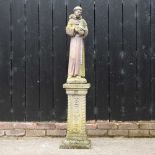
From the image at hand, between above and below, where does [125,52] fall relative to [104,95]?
above

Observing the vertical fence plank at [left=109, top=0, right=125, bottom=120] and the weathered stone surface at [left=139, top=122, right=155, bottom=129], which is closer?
the weathered stone surface at [left=139, top=122, right=155, bottom=129]

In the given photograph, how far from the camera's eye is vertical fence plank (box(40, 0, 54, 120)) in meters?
11.9

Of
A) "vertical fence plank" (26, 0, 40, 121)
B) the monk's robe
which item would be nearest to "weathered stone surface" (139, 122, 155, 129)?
the monk's robe

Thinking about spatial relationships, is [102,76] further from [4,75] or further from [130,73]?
[4,75]

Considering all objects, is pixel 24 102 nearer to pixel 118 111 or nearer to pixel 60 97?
pixel 60 97

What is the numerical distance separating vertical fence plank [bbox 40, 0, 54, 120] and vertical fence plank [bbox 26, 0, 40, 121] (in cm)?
11

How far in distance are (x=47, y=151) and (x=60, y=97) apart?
6.56 ft

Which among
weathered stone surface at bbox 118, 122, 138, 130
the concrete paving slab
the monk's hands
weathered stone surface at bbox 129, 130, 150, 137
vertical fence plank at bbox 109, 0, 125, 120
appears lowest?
the concrete paving slab

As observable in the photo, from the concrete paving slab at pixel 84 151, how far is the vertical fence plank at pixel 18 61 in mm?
710

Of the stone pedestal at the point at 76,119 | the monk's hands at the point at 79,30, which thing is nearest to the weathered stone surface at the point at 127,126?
the stone pedestal at the point at 76,119

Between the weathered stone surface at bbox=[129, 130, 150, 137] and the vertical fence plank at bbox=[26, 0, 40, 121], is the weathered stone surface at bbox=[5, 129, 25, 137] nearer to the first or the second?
the vertical fence plank at bbox=[26, 0, 40, 121]

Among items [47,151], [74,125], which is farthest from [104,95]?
[47,151]

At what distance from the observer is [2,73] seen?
1186 cm

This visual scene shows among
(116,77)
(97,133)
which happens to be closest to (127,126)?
(97,133)
